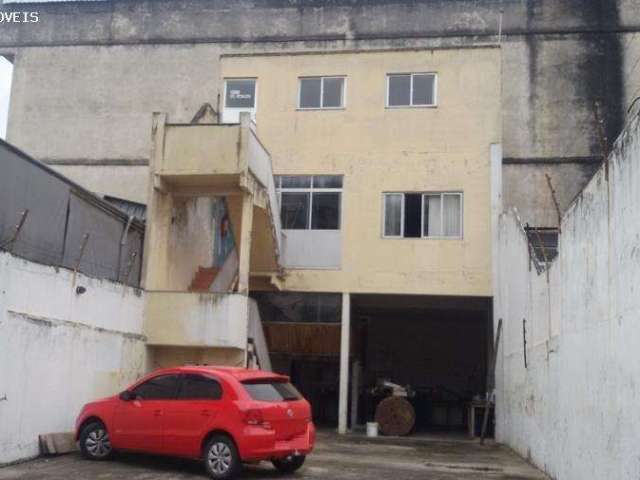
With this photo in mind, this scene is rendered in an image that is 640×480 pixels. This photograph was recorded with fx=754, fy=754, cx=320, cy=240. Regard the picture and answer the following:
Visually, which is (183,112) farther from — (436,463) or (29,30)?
(436,463)

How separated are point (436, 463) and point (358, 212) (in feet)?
25.6

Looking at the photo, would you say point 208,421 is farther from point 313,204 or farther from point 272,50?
point 272,50

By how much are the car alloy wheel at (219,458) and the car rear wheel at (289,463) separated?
3.15ft

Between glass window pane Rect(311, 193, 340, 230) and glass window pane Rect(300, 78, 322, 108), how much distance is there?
2.60 meters

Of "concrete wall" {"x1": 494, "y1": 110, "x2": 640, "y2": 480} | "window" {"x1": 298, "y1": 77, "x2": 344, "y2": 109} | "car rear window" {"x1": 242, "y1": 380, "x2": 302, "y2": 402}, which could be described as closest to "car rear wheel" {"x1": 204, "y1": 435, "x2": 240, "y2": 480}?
"car rear window" {"x1": 242, "y1": 380, "x2": 302, "y2": 402}

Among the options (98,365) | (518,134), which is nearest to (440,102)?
(518,134)

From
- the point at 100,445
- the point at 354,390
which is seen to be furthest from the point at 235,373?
the point at 354,390

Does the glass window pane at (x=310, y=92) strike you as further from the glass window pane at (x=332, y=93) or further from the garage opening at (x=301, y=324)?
the garage opening at (x=301, y=324)

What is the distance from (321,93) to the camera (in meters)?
20.6

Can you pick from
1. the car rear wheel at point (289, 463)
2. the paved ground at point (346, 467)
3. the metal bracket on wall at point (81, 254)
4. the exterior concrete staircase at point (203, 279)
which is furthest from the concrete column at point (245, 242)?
the car rear wheel at point (289, 463)

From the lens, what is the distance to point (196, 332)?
628 inches

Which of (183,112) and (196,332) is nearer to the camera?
(196,332)

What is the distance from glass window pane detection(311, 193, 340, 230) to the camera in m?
20.0

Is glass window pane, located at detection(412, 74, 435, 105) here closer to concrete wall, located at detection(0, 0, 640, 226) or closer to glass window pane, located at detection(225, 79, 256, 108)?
glass window pane, located at detection(225, 79, 256, 108)
